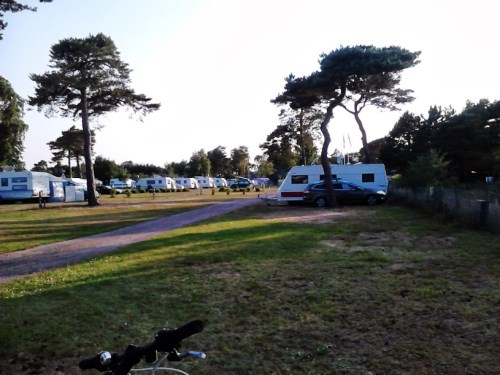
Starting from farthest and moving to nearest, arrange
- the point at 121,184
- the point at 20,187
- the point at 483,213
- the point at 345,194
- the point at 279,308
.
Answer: the point at 121,184
the point at 20,187
the point at 345,194
the point at 483,213
the point at 279,308

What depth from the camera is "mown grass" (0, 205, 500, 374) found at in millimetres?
4344

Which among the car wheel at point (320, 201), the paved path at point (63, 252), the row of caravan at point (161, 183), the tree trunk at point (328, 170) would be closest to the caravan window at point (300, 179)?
the car wheel at point (320, 201)

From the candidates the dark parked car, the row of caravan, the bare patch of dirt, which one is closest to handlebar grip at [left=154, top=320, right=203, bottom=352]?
the bare patch of dirt

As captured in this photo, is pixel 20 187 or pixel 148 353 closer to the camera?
pixel 148 353

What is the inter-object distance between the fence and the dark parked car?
4965 millimetres

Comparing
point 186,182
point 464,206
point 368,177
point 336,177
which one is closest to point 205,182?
point 186,182

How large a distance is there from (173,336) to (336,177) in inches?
1059

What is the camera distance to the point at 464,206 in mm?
14031

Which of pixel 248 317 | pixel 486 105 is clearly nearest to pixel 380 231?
pixel 248 317

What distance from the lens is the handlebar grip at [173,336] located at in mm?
1857

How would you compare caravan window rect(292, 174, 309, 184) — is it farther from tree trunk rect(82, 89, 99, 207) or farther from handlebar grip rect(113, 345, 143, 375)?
handlebar grip rect(113, 345, 143, 375)

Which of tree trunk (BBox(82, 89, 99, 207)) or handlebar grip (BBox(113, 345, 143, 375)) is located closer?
handlebar grip (BBox(113, 345, 143, 375))

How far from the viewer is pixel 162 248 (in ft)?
35.8

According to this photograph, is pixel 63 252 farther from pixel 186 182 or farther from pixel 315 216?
pixel 186 182
